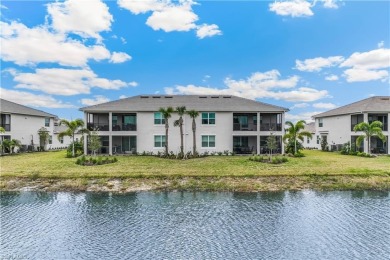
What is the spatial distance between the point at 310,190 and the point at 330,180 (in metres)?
2.92

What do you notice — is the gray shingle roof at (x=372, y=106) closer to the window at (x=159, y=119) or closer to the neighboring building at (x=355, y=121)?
the neighboring building at (x=355, y=121)

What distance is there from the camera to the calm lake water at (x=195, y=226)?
1188 centimetres

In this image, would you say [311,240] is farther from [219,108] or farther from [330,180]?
[219,108]

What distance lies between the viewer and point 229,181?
24219 millimetres

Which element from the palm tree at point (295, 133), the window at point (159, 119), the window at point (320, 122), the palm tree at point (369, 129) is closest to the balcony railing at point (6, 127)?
the window at point (159, 119)

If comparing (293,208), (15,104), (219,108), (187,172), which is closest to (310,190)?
(293,208)

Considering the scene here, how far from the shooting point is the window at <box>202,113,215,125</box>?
122ft

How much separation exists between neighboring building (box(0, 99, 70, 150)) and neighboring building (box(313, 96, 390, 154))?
1811 inches

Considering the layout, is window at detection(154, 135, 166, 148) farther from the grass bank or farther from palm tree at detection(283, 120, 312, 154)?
palm tree at detection(283, 120, 312, 154)

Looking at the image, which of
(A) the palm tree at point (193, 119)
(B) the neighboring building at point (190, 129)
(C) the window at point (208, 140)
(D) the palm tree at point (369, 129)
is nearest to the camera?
(A) the palm tree at point (193, 119)

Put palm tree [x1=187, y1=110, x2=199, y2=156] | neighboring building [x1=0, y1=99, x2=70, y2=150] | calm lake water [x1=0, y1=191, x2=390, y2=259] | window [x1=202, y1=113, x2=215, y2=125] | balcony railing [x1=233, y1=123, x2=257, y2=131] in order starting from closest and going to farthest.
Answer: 1. calm lake water [x1=0, y1=191, x2=390, y2=259]
2. palm tree [x1=187, y1=110, x2=199, y2=156]
3. window [x1=202, y1=113, x2=215, y2=125]
4. balcony railing [x1=233, y1=123, x2=257, y2=131]
5. neighboring building [x1=0, y1=99, x2=70, y2=150]

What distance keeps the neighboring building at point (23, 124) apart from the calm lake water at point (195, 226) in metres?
24.3

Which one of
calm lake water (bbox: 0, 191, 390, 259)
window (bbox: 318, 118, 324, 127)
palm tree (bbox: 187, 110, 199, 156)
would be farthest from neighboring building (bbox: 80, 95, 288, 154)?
window (bbox: 318, 118, 324, 127)

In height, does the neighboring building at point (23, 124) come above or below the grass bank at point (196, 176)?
above
